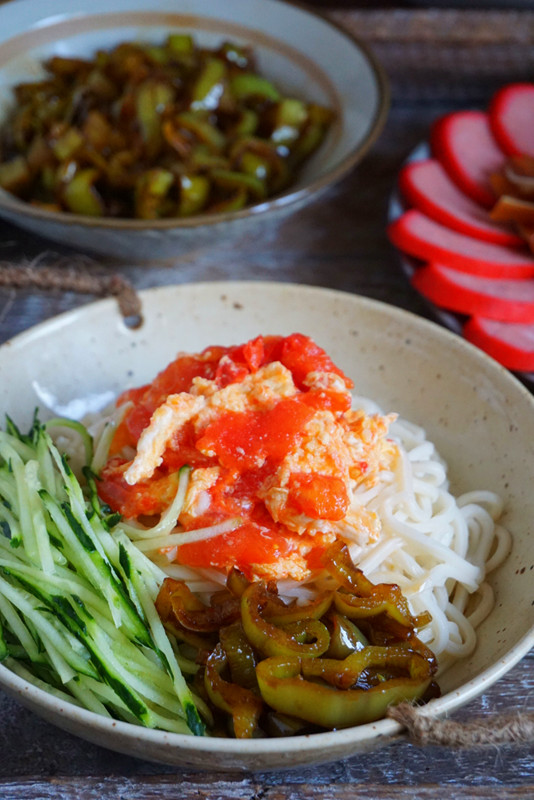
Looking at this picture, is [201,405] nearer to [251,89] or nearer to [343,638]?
[343,638]

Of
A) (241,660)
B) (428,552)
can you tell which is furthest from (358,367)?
(241,660)

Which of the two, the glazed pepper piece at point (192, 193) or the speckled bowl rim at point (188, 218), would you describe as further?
the glazed pepper piece at point (192, 193)

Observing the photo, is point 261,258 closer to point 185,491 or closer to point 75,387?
point 75,387

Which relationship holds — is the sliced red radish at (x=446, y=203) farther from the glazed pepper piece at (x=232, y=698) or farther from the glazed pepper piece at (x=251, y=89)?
the glazed pepper piece at (x=232, y=698)

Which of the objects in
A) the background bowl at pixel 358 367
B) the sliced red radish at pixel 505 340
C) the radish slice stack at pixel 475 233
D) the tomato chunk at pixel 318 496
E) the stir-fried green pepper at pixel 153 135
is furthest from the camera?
the stir-fried green pepper at pixel 153 135

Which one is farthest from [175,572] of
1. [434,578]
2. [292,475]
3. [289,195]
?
[289,195]

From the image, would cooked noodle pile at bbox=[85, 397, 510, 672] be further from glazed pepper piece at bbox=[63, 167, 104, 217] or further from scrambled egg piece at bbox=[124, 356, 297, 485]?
glazed pepper piece at bbox=[63, 167, 104, 217]

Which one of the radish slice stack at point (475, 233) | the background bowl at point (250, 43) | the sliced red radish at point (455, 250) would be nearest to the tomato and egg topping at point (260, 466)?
the radish slice stack at point (475, 233)
